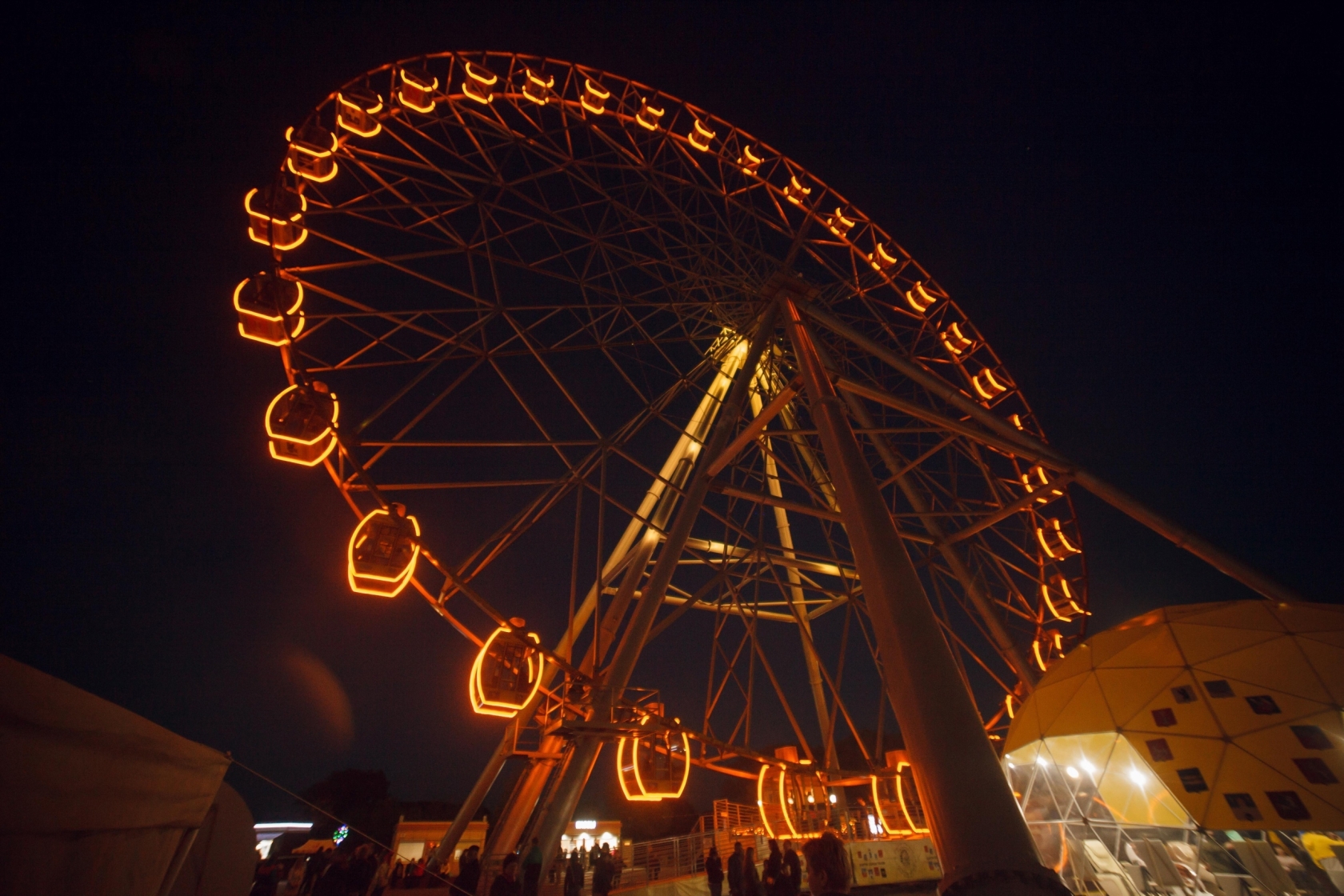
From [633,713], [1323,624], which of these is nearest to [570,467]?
[633,713]

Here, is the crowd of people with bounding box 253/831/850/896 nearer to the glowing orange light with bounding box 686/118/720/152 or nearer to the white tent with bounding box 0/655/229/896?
the white tent with bounding box 0/655/229/896

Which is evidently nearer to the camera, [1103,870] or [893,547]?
[893,547]

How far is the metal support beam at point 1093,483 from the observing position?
7172mm

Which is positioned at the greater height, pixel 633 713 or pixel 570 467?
pixel 570 467

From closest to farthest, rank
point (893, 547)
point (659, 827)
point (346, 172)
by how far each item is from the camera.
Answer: point (893, 547), point (346, 172), point (659, 827)

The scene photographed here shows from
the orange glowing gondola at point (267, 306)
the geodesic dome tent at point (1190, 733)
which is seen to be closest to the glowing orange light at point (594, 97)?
the orange glowing gondola at point (267, 306)

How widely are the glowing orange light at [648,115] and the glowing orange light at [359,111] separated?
6.24 meters

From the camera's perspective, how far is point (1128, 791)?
771 centimetres

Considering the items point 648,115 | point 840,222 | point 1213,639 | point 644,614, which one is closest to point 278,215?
point 648,115

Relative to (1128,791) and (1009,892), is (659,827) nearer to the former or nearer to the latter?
(1128,791)

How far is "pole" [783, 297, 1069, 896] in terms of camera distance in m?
3.73

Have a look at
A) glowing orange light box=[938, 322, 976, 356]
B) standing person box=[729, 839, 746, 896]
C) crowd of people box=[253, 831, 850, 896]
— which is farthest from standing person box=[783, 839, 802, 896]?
glowing orange light box=[938, 322, 976, 356]

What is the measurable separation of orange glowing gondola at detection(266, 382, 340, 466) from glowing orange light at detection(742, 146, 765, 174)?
1269cm

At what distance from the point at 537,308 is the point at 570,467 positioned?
10.1 feet
